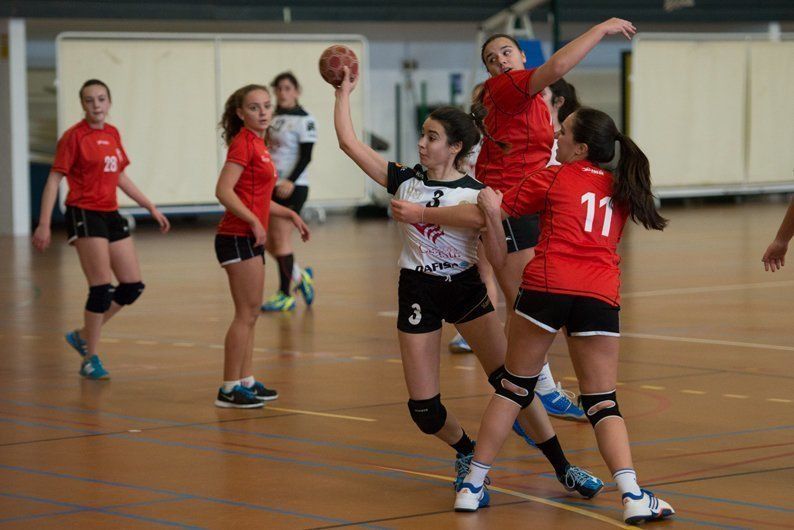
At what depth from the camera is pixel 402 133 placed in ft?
80.4

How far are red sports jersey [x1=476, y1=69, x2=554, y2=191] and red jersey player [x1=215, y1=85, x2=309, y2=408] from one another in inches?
55.3

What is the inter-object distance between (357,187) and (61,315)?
1248 centimetres

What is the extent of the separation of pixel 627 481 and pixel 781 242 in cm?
165

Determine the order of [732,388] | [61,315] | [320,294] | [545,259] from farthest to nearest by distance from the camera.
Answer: [320,294] → [61,315] → [732,388] → [545,259]

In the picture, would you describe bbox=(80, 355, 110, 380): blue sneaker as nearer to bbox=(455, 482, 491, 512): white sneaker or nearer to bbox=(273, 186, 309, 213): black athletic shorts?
bbox=(455, 482, 491, 512): white sneaker

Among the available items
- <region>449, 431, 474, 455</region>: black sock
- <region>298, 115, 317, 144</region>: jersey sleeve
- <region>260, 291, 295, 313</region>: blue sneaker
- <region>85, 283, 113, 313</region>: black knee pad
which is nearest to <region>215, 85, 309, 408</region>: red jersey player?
<region>85, 283, 113, 313</region>: black knee pad

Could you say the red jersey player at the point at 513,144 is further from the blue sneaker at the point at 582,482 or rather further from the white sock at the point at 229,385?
the white sock at the point at 229,385

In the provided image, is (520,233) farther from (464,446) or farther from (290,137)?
(290,137)

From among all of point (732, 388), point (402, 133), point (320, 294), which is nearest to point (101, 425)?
point (732, 388)

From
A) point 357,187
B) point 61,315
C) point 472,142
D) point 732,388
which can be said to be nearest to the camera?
point 472,142

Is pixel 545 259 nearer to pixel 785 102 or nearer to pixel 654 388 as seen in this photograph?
pixel 654 388

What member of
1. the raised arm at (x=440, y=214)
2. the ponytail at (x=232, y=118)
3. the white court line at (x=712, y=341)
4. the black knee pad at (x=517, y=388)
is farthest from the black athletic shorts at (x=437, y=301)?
the white court line at (x=712, y=341)

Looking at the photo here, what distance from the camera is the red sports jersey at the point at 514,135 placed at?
6055 mm

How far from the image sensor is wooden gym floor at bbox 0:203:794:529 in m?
4.73
